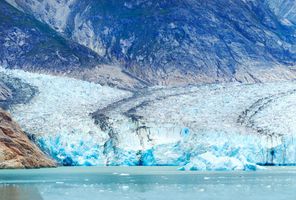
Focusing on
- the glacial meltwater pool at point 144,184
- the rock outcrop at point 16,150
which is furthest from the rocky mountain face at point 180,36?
the glacial meltwater pool at point 144,184

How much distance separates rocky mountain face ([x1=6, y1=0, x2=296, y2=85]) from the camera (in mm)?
57500

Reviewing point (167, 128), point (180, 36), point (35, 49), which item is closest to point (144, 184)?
point (167, 128)

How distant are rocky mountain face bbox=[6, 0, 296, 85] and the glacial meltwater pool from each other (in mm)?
25225

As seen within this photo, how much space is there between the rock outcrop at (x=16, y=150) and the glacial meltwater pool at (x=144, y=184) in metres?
1.22

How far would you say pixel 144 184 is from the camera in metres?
23.5

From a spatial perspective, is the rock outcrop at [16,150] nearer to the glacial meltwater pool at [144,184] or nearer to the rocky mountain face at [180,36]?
the glacial meltwater pool at [144,184]

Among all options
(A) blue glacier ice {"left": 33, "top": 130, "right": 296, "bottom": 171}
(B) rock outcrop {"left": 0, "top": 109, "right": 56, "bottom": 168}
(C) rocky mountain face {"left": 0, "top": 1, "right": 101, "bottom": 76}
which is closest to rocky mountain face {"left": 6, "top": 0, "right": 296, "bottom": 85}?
(C) rocky mountain face {"left": 0, "top": 1, "right": 101, "bottom": 76}

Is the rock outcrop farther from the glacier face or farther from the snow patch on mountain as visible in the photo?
the snow patch on mountain

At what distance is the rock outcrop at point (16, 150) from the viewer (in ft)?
101

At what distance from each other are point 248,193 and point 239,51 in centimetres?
3920

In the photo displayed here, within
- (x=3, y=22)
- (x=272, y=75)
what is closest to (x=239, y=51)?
(x=272, y=75)

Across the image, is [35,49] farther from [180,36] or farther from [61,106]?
[61,106]

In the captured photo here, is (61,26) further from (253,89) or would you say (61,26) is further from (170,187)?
(170,187)

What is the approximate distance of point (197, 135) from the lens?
33.2 metres
